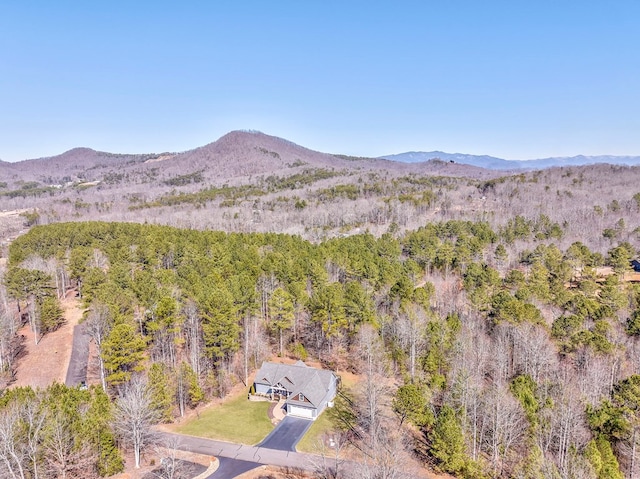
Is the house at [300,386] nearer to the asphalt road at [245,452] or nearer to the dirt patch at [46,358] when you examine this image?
the asphalt road at [245,452]

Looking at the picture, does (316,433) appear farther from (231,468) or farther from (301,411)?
(231,468)

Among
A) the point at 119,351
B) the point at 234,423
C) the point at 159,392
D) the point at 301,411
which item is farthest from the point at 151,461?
the point at 301,411

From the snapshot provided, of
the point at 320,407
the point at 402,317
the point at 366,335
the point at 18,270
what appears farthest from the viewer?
the point at 18,270

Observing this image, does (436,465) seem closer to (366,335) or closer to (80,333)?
(366,335)

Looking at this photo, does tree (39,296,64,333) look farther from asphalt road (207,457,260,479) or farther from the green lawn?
asphalt road (207,457,260,479)

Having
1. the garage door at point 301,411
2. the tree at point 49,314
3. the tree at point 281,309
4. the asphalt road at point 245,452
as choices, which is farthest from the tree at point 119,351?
the tree at point 49,314

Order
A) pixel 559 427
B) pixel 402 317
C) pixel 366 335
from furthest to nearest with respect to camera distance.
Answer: pixel 402 317 → pixel 366 335 → pixel 559 427

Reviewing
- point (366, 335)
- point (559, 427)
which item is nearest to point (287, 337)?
point (366, 335)

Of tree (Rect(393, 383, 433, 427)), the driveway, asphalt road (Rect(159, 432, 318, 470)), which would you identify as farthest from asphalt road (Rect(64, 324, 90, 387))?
tree (Rect(393, 383, 433, 427))
